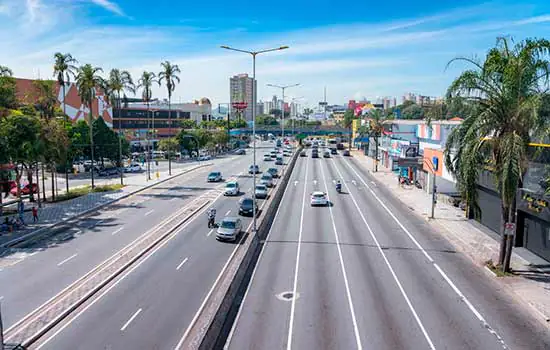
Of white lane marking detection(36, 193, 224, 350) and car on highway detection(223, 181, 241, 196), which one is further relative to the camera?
car on highway detection(223, 181, 241, 196)

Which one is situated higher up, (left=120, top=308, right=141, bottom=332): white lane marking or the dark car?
the dark car

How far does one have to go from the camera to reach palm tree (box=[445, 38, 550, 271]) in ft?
73.5

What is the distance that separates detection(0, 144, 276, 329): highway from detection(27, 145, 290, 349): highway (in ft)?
9.34

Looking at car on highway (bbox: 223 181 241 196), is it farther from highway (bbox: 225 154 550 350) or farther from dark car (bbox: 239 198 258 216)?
highway (bbox: 225 154 550 350)

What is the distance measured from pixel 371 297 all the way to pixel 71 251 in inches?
744

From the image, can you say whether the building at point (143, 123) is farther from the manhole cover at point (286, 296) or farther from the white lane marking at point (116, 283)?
the manhole cover at point (286, 296)

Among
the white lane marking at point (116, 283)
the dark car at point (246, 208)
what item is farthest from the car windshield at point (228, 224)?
the dark car at point (246, 208)

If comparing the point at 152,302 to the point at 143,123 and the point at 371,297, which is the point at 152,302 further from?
the point at 143,123

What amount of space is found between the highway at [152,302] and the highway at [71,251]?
2845mm

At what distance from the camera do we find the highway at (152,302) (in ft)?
53.6

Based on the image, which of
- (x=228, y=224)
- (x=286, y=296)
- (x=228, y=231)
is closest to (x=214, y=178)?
(x=228, y=224)

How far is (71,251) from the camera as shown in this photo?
2822cm

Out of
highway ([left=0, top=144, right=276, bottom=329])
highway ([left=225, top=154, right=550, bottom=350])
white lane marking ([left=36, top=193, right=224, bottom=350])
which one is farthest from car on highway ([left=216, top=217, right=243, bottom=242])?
highway ([left=0, top=144, right=276, bottom=329])

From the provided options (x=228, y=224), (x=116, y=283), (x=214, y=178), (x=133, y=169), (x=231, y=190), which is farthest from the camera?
(x=133, y=169)
